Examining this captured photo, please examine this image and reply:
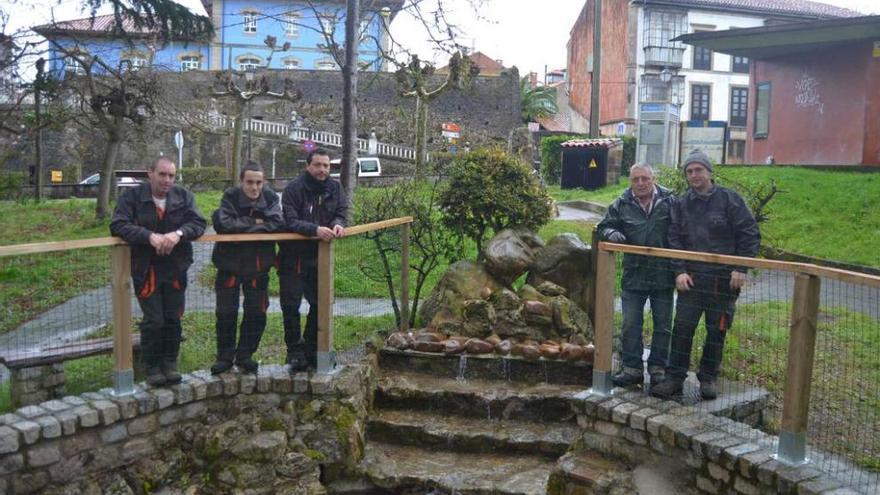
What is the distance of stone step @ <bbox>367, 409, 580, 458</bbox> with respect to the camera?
213 inches

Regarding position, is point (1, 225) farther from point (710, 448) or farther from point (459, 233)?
point (710, 448)

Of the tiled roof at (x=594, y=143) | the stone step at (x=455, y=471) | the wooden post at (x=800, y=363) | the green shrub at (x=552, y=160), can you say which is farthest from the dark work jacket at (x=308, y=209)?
the green shrub at (x=552, y=160)

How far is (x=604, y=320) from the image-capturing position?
16.8 feet

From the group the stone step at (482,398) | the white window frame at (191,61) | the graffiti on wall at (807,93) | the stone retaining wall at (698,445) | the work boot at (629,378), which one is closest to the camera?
the stone retaining wall at (698,445)

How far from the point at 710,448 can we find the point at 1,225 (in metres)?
16.0

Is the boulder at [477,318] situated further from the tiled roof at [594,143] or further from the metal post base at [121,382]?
the tiled roof at [594,143]

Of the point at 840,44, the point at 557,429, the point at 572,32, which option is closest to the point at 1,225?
the point at 557,429

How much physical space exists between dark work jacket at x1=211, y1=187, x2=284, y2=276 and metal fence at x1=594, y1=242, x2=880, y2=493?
2.36 m

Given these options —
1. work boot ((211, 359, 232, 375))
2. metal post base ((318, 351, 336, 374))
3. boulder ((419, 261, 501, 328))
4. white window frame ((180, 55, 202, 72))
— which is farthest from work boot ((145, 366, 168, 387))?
white window frame ((180, 55, 202, 72))

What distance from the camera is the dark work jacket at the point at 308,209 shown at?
18.3 feet

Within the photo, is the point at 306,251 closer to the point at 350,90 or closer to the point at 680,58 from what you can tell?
the point at 350,90

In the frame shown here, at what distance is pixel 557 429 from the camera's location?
5586mm

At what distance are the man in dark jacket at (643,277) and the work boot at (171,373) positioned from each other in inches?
120

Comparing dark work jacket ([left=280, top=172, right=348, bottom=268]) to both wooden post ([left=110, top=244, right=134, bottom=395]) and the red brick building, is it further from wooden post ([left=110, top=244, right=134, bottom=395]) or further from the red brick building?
the red brick building
